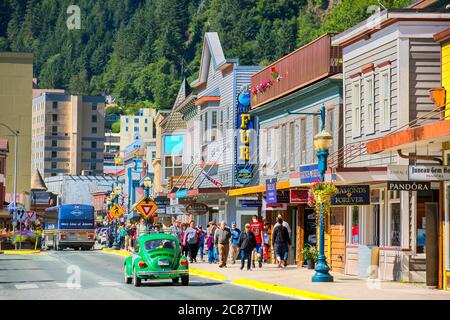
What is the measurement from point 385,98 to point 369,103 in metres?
1.59

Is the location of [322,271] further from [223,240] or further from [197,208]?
[197,208]

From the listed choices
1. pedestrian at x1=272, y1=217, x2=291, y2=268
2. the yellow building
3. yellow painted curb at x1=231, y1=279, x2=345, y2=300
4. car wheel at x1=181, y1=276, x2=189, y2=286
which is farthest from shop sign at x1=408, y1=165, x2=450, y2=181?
the yellow building

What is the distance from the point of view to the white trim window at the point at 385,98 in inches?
1396

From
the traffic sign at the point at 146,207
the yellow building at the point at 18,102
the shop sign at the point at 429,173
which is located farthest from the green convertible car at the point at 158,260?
the yellow building at the point at 18,102

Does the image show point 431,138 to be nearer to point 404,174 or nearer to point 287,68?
point 404,174

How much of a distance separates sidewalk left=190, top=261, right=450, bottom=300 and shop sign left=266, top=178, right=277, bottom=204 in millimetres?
2770

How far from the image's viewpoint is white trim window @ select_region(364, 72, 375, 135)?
122 ft

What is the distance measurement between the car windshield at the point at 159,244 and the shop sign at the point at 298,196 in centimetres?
884

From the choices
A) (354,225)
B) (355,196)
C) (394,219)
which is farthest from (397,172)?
(354,225)

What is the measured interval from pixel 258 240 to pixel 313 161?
148 inches

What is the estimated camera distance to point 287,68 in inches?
1864

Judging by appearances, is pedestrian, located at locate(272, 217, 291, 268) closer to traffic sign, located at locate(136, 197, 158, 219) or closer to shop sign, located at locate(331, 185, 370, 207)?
shop sign, located at locate(331, 185, 370, 207)

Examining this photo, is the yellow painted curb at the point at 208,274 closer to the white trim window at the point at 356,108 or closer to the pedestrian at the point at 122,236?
the white trim window at the point at 356,108

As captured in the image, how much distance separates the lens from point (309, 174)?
36500 millimetres
